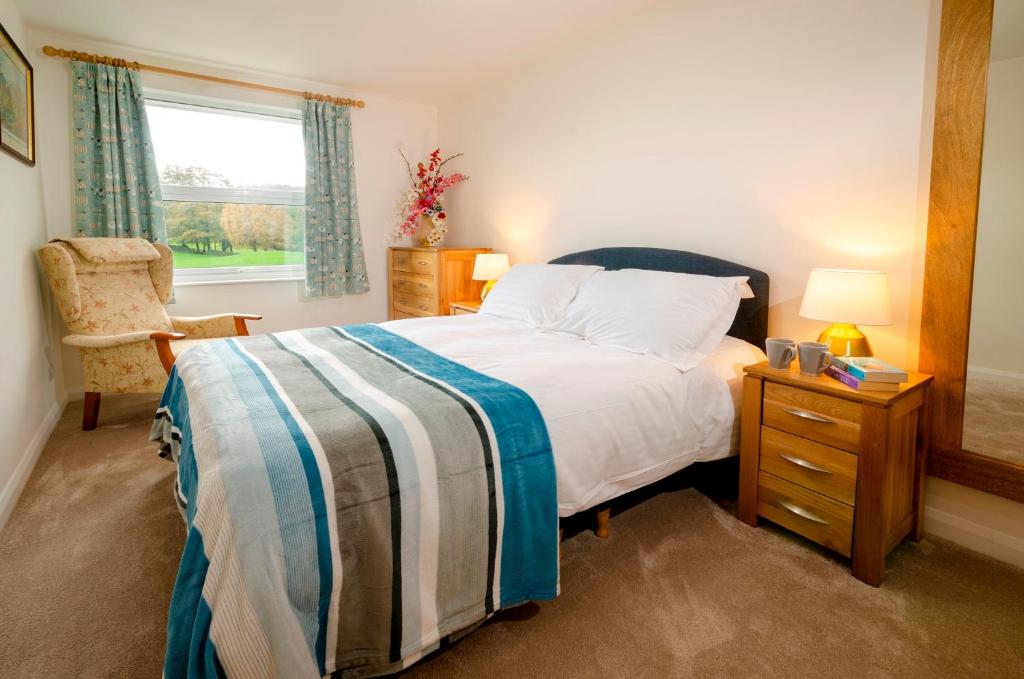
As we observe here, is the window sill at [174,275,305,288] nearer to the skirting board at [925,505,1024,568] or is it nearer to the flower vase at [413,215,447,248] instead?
the flower vase at [413,215,447,248]

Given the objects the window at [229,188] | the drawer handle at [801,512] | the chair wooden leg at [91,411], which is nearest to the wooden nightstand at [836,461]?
the drawer handle at [801,512]

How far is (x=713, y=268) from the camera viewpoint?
2762 millimetres

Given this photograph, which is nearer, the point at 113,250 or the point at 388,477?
the point at 388,477

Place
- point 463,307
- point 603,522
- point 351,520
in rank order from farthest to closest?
point 463,307 → point 603,522 → point 351,520

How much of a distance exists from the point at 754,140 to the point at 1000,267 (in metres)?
1.16

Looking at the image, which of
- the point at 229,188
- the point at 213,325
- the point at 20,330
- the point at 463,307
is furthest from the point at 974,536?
the point at 229,188

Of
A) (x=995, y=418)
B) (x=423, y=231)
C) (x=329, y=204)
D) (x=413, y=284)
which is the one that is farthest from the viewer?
(x=423, y=231)

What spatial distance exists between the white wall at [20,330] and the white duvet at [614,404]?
6.16 feet

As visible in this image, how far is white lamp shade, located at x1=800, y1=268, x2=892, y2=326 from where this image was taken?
1.98 meters

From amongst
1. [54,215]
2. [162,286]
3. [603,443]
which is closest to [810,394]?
[603,443]

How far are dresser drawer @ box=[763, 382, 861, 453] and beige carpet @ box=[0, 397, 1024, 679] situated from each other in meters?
0.45

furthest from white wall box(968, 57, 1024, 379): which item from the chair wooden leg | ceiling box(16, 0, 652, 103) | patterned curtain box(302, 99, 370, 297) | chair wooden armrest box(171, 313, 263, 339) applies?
the chair wooden leg

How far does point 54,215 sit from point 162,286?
80 centimetres

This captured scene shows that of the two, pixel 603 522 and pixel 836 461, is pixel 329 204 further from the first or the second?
pixel 836 461
